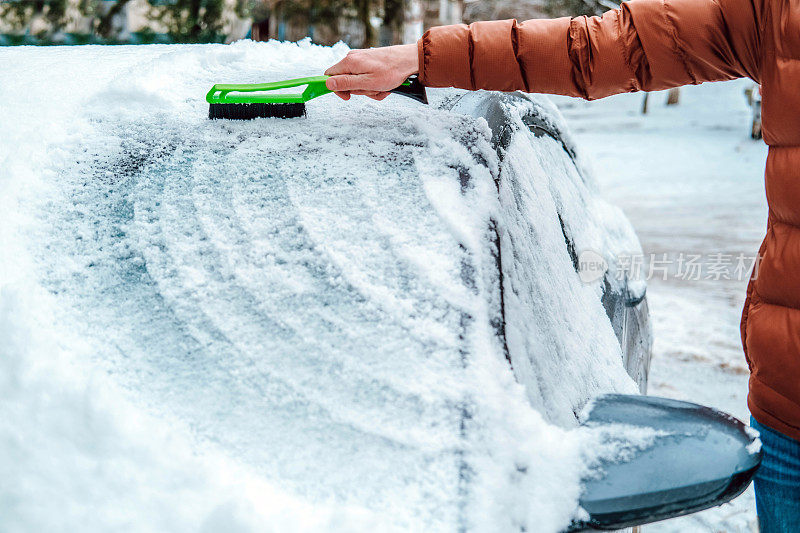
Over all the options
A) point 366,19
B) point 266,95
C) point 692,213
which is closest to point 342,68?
point 266,95

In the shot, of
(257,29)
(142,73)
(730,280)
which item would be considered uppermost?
(142,73)

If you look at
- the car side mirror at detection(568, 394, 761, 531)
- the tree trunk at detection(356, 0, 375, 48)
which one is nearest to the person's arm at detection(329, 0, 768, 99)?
the car side mirror at detection(568, 394, 761, 531)

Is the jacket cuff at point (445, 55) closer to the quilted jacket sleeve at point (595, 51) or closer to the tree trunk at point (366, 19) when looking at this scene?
the quilted jacket sleeve at point (595, 51)

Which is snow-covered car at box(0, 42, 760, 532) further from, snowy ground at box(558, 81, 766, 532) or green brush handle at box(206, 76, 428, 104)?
snowy ground at box(558, 81, 766, 532)

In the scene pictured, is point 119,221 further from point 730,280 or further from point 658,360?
point 730,280

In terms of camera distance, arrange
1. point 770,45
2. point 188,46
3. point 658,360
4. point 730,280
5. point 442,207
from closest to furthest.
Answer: point 442,207
point 770,45
point 188,46
point 658,360
point 730,280

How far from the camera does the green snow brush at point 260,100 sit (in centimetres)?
131

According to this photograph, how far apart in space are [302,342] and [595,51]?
82 cm

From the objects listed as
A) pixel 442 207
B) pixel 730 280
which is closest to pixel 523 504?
pixel 442 207

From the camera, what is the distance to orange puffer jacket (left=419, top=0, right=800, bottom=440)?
3.95 ft

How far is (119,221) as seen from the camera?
45.8 inches

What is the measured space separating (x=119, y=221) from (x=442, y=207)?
0.53 meters

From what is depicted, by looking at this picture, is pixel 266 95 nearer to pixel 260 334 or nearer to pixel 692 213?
pixel 260 334

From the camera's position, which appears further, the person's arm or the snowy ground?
the snowy ground
